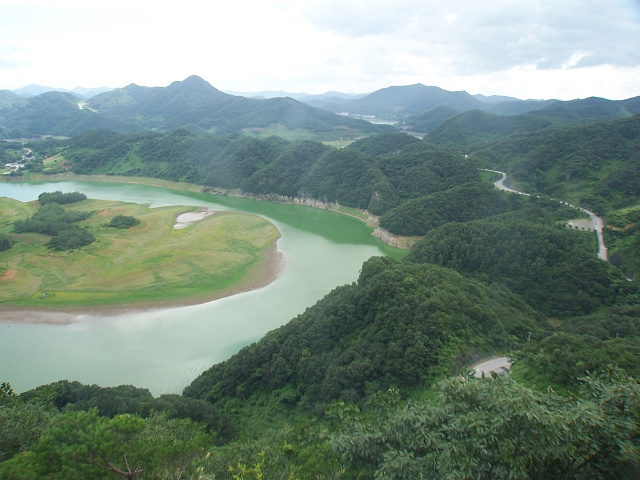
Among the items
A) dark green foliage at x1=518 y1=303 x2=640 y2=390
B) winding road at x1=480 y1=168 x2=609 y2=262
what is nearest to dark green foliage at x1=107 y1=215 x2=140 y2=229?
dark green foliage at x1=518 y1=303 x2=640 y2=390

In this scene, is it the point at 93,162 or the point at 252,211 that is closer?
the point at 252,211

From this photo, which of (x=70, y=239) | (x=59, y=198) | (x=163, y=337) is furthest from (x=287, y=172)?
(x=163, y=337)

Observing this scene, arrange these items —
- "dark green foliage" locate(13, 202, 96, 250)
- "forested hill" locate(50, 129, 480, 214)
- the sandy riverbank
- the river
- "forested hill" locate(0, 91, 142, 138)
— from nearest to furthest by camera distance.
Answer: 1. the river
2. the sandy riverbank
3. "dark green foliage" locate(13, 202, 96, 250)
4. "forested hill" locate(50, 129, 480, 214)
5. "forested hill" locate(0, 91, 142, 138)

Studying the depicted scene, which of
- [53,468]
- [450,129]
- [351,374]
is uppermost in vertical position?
[450,129]

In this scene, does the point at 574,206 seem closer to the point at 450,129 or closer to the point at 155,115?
the point at 450,129

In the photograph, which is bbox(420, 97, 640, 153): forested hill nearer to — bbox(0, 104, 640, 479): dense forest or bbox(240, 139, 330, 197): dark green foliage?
bbox(240, 139, 330, 197): dark green foliage

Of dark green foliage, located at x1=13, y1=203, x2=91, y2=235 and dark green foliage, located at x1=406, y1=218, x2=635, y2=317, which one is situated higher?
dark green foliage, located at x1=406, y1=218, x2=635, y2=317

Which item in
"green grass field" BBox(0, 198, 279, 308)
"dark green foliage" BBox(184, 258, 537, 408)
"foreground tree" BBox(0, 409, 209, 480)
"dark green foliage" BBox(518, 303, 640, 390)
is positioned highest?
"foreground tree" BBox(0, 409, 209, 480)

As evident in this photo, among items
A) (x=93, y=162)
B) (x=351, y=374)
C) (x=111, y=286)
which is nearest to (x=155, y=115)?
(x=93, y=162)
